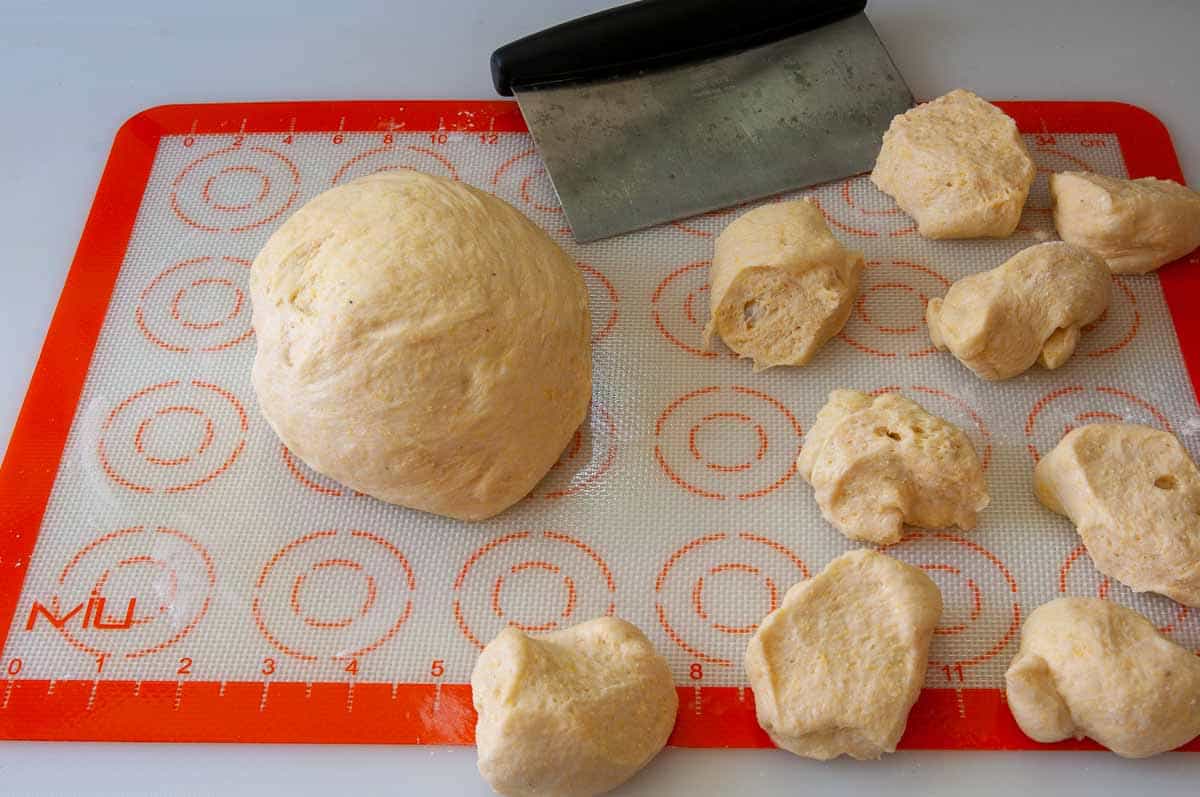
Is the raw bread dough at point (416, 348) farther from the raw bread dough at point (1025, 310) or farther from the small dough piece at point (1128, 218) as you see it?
the small dough piece at point (1128, 218)

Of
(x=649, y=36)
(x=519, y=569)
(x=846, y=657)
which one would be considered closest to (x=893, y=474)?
(x=846, y=657)

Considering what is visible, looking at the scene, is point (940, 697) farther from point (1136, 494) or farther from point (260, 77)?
point (260, 77)

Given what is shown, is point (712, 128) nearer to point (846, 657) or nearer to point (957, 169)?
point (957, 169)

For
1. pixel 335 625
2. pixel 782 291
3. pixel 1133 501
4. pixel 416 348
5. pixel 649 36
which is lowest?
pixel 335 625

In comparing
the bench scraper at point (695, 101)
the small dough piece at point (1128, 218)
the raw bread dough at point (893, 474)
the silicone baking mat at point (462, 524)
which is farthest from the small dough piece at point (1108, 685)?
the bench scraper at point (695, 101)

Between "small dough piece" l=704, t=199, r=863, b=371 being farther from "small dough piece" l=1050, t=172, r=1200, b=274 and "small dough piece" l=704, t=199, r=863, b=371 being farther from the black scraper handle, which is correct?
the black scraper handle

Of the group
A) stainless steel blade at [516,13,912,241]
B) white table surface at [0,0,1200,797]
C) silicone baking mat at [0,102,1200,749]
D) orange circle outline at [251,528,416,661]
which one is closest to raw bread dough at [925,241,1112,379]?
silicone baking mat at [0,102,1200,749]
